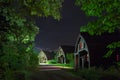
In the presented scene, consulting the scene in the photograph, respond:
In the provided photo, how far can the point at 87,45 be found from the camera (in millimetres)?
42500

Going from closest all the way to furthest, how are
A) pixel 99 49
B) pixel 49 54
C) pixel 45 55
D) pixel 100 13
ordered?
pixel 100 13
pixel 99 49
pixel 45 55
pixel 49 54

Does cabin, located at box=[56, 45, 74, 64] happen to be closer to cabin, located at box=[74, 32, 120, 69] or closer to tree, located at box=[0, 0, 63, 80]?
cabin, located at box=[74, 32, 120, 69]

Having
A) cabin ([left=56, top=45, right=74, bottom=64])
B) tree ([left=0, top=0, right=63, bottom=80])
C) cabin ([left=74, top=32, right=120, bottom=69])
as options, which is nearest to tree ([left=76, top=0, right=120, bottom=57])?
tree ([left=0, top=0, right=63, bottom=80])

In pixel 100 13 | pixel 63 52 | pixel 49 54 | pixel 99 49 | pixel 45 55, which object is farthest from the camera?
pixel 49 54

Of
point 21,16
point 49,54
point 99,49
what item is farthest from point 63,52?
point 21,16

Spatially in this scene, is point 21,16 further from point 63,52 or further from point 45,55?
point 45,55

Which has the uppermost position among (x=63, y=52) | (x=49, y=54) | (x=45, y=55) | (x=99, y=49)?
(x=49, y=54)

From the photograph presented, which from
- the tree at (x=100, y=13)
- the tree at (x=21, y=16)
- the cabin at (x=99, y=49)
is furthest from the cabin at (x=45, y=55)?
the tree at (x=100, y=13)

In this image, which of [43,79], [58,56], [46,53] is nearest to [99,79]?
[43,79]

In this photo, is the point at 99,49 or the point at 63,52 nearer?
the point at 99,49

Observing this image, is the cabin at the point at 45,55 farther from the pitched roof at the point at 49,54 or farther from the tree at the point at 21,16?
the tree at the point at 21,16

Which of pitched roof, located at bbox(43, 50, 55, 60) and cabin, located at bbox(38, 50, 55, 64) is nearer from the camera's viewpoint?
cabin, located at bbox(38, 50, 55, 64)

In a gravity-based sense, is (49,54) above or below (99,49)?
above

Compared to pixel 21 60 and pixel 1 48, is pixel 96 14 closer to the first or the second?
pixel 1 48
